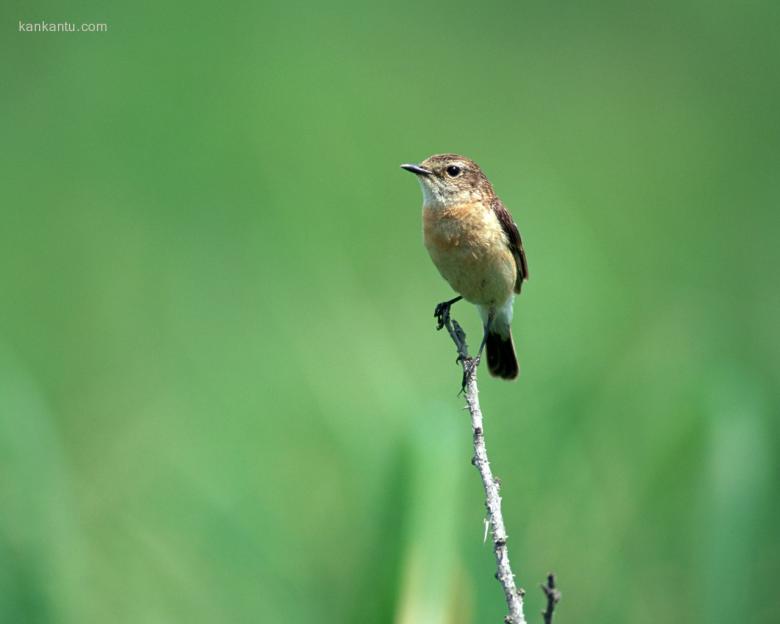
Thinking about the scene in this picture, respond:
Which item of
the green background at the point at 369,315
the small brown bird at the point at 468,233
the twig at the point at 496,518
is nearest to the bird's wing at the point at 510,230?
the small brown bird at the point at 468,233

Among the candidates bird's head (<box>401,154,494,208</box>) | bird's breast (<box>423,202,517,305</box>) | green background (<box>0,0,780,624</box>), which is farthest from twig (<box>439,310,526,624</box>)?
bird's head (<box>401,154,494,208</box>)

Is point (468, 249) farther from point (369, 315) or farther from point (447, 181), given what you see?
point (369, 315)

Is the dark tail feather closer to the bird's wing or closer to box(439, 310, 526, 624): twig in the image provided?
the bird's wing

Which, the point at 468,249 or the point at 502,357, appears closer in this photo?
the point at 468,249

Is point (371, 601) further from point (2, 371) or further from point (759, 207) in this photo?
point (759, 207)

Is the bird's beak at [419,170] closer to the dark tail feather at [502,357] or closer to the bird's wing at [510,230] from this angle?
the bird's wing at [510,230]

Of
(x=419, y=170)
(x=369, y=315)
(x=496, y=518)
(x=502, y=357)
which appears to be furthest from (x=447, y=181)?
(x=369, y=315)
